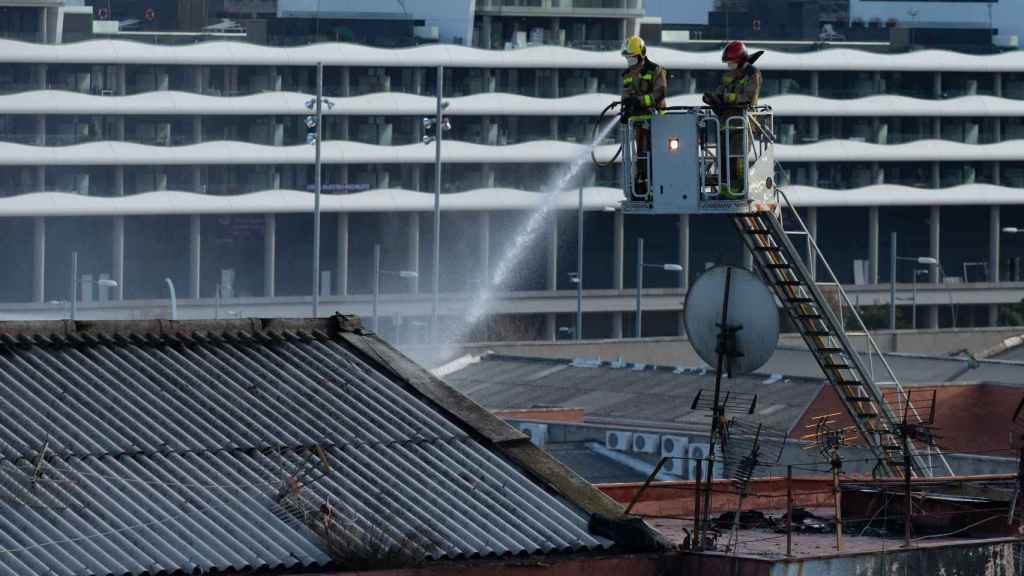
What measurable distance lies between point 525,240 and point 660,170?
105m

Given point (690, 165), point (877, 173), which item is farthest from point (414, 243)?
point (690, 165)

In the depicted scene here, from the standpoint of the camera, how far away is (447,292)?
5103 inches

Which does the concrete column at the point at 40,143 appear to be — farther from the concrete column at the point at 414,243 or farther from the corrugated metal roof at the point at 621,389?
the corrugated metal roof at the point at 621,389

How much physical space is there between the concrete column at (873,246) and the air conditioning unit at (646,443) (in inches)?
3436

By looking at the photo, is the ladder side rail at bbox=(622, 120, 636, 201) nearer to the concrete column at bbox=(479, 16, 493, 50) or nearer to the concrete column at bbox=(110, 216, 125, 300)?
the concrete column at bbox=(110, 216, 125, 300)

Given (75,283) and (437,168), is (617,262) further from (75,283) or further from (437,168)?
(437,168)

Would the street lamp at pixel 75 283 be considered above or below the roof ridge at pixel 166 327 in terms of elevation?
below

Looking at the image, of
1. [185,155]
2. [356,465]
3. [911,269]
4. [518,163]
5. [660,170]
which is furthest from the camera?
[911,269]

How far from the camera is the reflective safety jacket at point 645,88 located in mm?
31469

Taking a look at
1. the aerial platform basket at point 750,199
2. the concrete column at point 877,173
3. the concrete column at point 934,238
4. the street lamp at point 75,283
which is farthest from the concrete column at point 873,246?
the aerial platform basket at point 750,199

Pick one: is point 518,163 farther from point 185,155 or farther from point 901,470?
point 901,470

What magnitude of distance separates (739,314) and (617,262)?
106 meters

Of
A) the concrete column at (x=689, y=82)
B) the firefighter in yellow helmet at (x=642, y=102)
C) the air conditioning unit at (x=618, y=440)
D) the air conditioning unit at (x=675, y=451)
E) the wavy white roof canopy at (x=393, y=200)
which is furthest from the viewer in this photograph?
the concrete column at (x=689, y=82)

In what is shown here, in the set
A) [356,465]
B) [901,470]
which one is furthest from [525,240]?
[356,465]
